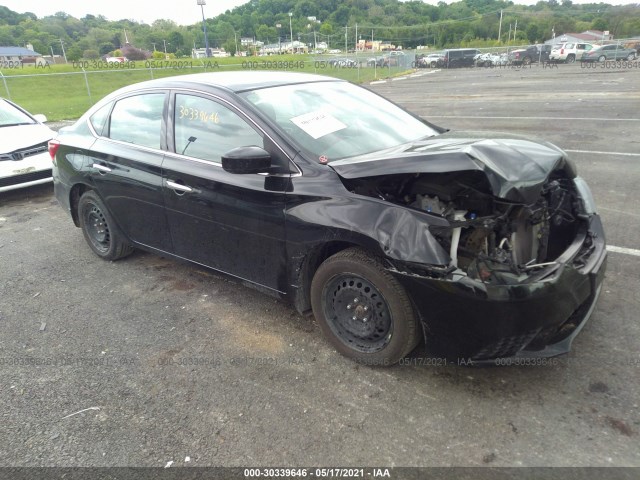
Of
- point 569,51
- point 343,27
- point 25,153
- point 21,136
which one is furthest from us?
point 343,27

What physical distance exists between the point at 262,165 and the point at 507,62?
4798 centimetres

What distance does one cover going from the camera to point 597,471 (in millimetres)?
2041

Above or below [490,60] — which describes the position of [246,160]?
above

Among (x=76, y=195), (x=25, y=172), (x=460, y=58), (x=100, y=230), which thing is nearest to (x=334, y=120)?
(x=100, y=230)

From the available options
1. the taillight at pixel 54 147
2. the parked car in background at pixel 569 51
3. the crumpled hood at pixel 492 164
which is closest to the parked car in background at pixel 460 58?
the parked car in background at pixel 569 51

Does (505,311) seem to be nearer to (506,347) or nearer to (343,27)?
(506,347)

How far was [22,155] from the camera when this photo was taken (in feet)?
22.2

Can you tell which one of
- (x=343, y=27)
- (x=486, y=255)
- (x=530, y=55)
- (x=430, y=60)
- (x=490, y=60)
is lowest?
(x=490, y=60)

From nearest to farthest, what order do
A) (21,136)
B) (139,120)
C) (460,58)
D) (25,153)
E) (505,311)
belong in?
(505,311)
(139,120)
(25,153)
(21,136)
(460,58)

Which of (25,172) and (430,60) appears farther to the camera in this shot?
(430,60)

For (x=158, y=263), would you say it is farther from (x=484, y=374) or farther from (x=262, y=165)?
(x=484, y=374)

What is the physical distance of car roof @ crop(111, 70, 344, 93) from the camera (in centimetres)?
341

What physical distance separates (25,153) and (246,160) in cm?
563

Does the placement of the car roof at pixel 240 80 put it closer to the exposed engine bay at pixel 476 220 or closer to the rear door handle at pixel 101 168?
the rear door handle at pixel 101 168
